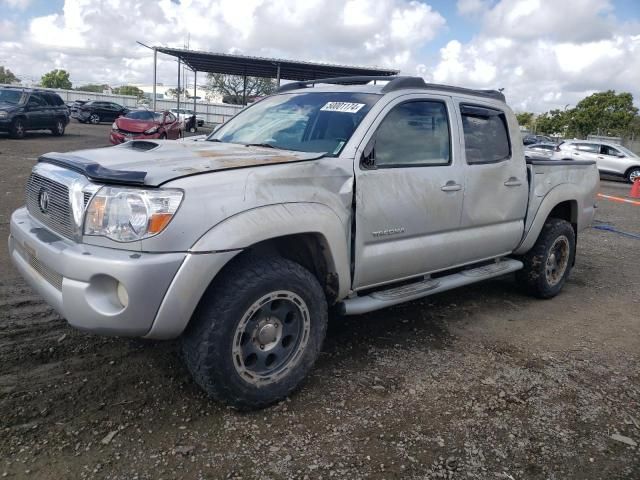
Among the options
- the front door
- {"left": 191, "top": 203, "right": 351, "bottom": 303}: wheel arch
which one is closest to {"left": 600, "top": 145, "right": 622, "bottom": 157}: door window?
the front door

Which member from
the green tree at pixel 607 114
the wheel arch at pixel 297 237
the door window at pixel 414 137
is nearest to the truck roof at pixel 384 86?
the door window at pixel 414 137

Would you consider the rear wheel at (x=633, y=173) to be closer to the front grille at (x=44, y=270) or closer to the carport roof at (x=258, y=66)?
the carport roof at (x=258, y=66)

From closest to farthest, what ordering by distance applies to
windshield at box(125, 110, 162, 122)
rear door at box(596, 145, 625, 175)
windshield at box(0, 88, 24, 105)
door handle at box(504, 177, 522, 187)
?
door handle at box(504, 177, 522, 187)
windshield at box(0, 88, 24, 105)
windshield at box(125, 110, 162, 122)
rear door at box(596, 145, 625, 175)

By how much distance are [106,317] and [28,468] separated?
0.73 meters

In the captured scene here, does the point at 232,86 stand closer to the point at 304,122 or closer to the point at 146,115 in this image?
the point at 146,115

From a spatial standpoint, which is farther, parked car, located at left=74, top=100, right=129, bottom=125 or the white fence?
the white fence

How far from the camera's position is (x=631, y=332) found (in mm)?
4664

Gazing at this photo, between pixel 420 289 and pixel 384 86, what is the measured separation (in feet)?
4.72

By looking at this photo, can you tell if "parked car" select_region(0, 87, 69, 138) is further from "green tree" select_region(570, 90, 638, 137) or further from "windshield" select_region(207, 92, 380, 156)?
"green tree" select_region(570, 90, 638, 137)

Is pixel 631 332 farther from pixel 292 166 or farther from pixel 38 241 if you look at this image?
pixel 38 241

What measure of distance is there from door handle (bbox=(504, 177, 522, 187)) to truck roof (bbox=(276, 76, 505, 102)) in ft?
2.38

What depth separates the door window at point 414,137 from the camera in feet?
11.8

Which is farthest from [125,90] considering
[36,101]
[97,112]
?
[36,101]

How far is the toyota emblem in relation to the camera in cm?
308
